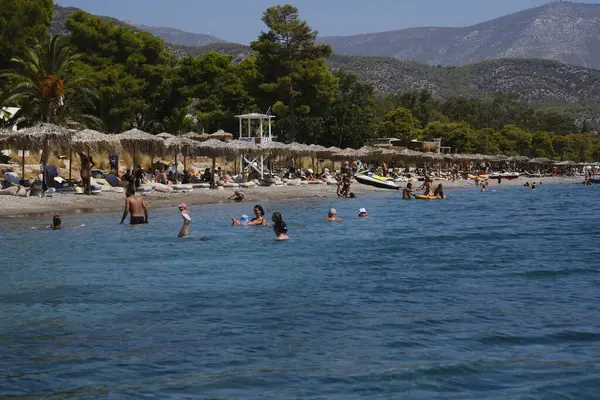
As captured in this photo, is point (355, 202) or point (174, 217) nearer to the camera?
point (174, 217)

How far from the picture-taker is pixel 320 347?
7848 millimetres

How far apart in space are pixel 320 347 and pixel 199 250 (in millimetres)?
8971

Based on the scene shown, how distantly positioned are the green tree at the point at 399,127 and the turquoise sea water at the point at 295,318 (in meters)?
71.5

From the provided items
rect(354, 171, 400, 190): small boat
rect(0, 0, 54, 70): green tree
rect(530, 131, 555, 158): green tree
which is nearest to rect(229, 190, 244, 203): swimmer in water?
rect(354, 171, 400, 190): small boat

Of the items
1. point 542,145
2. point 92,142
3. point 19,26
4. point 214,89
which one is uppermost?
point 19,26

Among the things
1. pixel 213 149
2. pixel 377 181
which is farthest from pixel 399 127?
pixel 213 149

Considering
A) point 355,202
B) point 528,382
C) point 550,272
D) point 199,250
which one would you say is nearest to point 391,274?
point 550,272

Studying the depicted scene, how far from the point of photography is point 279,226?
58.6ft

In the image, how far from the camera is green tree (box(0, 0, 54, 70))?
156 feet

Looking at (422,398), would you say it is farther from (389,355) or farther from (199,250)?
(199,250)

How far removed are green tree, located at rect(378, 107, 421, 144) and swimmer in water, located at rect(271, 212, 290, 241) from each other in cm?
7229

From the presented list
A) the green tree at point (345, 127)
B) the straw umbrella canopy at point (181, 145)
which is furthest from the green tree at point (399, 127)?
the straw umbrella canopy at point (181, 145)

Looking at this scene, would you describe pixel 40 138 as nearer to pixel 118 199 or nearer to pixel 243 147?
pixel 118 199

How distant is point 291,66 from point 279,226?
45.5 m
